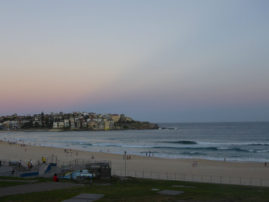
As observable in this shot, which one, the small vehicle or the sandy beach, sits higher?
the small vehicle

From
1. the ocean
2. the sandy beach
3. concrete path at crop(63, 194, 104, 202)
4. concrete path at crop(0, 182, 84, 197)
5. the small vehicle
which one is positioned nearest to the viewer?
concrete path at crop(63, 194, 104, 202)

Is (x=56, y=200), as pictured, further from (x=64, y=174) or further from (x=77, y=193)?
(x=64, y=174)

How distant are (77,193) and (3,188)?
3.85m

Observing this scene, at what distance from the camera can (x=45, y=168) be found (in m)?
22.3

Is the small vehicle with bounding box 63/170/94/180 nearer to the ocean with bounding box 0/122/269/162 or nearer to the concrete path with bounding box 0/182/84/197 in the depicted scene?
the concrete path with bounding box 0/182/84/197

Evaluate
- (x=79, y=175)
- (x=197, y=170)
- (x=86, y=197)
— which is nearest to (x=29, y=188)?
(x=86, y=197)

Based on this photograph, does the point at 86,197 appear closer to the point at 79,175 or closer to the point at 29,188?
the point at 29,188

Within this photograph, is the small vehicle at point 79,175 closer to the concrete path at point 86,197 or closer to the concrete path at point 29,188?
the concrete path at point 29,188

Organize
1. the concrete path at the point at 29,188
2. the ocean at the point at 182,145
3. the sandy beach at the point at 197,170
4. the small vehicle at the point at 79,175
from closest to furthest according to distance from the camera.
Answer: the concrete path at the point at 29,188
the small vehicle at the point at 79,175
the sandy beach at the point at 197,170
the ocean at the point at 182,145

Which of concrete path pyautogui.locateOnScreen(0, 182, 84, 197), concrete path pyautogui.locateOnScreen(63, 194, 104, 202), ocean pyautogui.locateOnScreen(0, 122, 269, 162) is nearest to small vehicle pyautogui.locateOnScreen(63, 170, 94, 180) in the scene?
concrete path pyautogui.locateOnScreen(0, 182, 84, 197)

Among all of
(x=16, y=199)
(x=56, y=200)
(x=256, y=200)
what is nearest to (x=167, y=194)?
(x=256, y=200)

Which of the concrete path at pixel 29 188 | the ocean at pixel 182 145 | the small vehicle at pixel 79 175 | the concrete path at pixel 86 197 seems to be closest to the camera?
the concrete path at pixel 86 197

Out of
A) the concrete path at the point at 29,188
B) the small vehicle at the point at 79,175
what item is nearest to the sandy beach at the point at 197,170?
the small vehicle at the point at 79,175

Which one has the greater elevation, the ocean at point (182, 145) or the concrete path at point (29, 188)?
the concrete path at point (29, 188)
